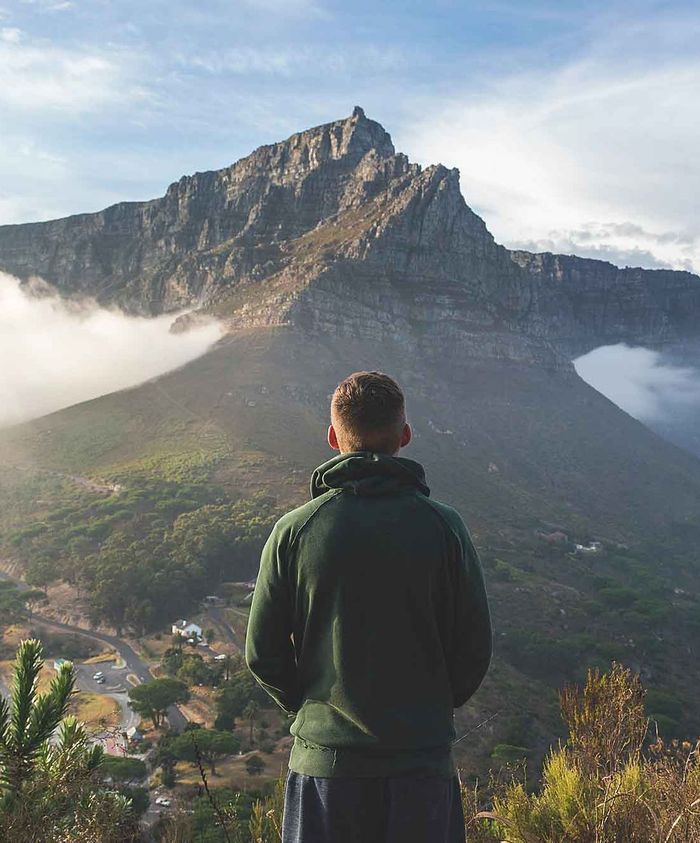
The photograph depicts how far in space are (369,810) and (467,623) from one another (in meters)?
0.71

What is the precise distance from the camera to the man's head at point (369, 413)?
249cm

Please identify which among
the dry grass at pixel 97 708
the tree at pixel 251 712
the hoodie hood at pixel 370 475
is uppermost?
the hoodie hood at pixel 370 475

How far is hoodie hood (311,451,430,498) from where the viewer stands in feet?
7.74

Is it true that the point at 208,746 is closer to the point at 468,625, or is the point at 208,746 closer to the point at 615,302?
the point at 468,625

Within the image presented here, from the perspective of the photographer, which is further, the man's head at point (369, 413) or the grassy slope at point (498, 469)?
the grassy slope at point (498, 469)

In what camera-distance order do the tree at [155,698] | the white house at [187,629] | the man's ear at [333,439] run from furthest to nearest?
the white house at [187,629], the tree at [155,698], the man's ear at [333,439]

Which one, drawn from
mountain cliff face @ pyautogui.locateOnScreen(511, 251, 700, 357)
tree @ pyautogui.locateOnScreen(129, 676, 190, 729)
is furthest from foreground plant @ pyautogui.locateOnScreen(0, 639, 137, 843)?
mountain cliff face @ pyautogui.locateOnScreen(511, 251, 700, 357)

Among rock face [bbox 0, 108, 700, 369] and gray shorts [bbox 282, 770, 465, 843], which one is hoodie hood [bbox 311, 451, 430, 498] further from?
rock face [bbox 0, 108, 700, 369]

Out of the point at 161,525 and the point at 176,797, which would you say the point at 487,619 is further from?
the point at 161,525

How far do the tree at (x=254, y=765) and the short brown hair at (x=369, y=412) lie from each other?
2229 cm

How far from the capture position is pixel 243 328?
87.9 meters

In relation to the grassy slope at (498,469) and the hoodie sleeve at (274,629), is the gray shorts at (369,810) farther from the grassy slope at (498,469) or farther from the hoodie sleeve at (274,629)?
the grassy slope at (498,469)

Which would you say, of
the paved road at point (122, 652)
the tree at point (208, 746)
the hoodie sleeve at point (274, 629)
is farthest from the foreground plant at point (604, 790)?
the paved road at point (122, 652)

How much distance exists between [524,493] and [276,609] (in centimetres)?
7566
